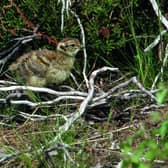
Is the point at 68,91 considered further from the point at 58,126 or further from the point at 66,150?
the point at 66,150

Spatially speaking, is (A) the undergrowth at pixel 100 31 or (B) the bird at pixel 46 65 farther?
(B) the bird at pixel 46 65

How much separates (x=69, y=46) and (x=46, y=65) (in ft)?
0.74

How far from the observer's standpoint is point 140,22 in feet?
18.4

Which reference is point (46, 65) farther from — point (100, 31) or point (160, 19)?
point (160, 19)

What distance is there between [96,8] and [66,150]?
1.72 metres

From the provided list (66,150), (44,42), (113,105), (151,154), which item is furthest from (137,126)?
(151,154)

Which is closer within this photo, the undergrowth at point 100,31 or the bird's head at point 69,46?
the undergrowth at point 100,31

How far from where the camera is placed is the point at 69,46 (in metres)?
5.28

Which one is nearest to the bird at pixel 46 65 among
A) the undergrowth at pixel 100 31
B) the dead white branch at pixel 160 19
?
the undergrowth at pixel 100 31

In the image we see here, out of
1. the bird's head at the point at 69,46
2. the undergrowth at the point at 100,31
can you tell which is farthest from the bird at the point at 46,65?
the undergrowth at the point at 100,31

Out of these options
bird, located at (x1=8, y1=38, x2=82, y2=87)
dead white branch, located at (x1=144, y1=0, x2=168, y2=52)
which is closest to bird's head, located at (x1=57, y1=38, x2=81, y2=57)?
bird, located at (x1=8, y1=38, x2=82, y2=87)

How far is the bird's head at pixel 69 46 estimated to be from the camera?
17.2ft

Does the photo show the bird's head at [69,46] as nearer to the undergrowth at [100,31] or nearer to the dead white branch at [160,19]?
the undergrowth at [100,31]

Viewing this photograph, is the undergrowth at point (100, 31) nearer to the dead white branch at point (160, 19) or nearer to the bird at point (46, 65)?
the dead white branch at point (160, 19)
